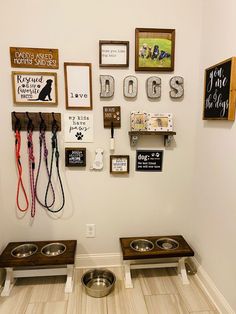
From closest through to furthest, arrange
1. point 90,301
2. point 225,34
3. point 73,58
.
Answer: point 225,34
point 90,301
point 73,58

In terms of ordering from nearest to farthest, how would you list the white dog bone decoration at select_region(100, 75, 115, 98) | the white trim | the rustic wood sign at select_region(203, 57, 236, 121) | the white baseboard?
the rustic wood sign at select_region(203, 57, 236, 121), the white trim, the white dog bone decoration at select_region(100, 75, 115, 98), the white baseboard

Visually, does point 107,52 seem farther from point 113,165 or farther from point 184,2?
point 113,165

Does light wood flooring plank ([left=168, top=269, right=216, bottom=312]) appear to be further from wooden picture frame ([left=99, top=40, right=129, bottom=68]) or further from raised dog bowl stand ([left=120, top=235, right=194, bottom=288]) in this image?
wooden picture frame ([left=99, top=40, right=129, bottom=68])

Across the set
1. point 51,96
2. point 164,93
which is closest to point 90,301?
point 51,96

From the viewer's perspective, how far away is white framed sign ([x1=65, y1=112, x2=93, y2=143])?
185cm

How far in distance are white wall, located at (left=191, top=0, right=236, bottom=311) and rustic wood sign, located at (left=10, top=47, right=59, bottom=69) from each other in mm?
1174

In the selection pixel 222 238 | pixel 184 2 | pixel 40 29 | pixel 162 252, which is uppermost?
pixel 184 2

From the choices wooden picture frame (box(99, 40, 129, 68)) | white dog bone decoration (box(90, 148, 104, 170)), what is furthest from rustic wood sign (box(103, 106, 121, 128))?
wooden picture frame (box(99, 40, 129, 68))

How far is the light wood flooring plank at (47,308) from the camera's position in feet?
5.17

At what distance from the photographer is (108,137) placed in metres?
1.90

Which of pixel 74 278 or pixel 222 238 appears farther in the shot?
pixel 74 278

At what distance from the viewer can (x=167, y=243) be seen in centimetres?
202

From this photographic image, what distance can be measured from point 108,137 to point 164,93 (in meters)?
0.59

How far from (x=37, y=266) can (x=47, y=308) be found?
0.97 ft
